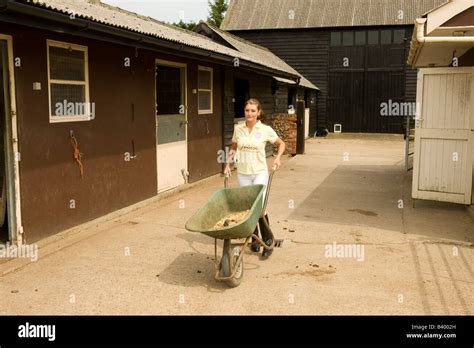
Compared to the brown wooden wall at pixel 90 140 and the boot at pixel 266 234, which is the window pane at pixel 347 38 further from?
the boot at pixel 266 234

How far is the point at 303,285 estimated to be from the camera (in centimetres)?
492

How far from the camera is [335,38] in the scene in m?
28.2

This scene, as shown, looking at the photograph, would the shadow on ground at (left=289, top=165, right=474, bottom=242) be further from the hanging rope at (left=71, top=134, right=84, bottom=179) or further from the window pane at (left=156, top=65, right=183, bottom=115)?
the window pane at (left=156, top=65, right=183, bottom=115)

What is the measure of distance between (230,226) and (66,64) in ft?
12.9

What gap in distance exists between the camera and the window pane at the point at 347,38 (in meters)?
27.8

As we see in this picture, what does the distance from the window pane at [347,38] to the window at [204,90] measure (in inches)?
706

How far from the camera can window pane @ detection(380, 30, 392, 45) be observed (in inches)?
1064

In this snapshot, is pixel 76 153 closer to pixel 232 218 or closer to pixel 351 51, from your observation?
pixel 232 218

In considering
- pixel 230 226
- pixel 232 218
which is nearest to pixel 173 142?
pixel 232 218

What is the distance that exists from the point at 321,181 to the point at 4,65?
7952 millimetres

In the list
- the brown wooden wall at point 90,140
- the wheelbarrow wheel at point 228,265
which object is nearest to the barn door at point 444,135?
the brown wooden wall at point 90,140

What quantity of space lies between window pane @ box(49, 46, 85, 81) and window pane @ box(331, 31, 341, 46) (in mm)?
23246

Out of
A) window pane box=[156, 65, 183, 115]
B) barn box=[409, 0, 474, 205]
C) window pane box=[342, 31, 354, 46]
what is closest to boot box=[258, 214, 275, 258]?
barn box=[409, 0, 474, 205]

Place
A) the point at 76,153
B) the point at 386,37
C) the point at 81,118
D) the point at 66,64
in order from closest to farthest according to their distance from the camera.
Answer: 1. the point at 66,64
2. the point at 76,153
3. the point at 81,118
4. the point at 386,37
